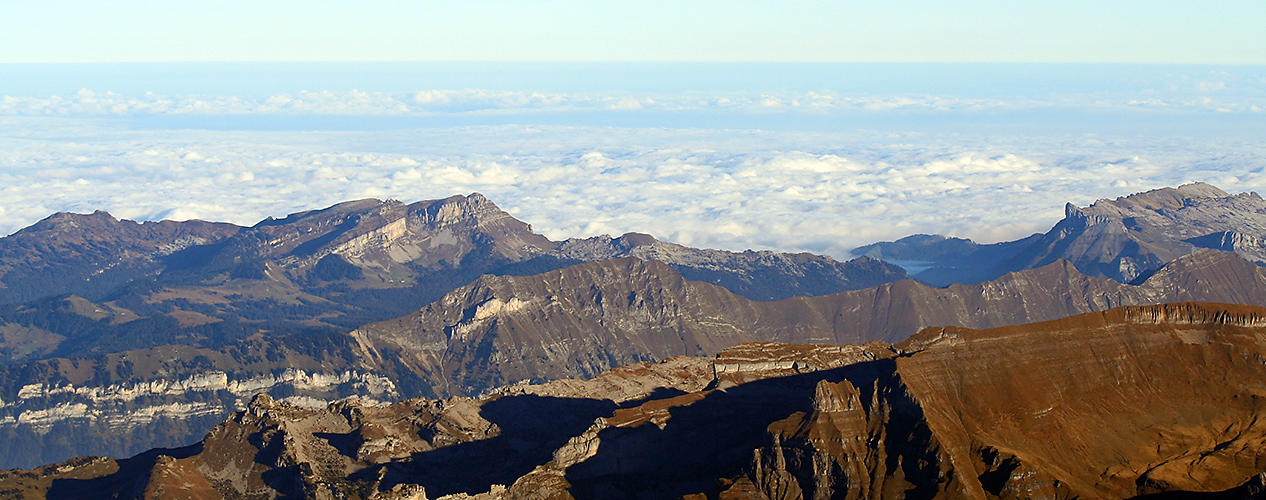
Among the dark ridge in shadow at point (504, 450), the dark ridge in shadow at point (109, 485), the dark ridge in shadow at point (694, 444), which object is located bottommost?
the dark ridge in shadow at point (109, 485)

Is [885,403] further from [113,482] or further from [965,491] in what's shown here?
[113,482]

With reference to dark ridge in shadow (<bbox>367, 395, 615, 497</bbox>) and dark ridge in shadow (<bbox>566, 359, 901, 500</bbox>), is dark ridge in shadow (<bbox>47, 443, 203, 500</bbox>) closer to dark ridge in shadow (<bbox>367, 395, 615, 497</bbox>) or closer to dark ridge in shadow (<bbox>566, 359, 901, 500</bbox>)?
dark ridge in shadow (<bbox>367, 395, 615, 497</bbox>)

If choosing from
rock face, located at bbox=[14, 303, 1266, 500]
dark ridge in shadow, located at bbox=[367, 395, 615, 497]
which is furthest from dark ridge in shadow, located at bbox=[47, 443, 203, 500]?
dark ridge in shadow, located at bbox=[367, 395, 615, 497]

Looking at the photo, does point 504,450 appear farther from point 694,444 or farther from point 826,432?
point 826,432

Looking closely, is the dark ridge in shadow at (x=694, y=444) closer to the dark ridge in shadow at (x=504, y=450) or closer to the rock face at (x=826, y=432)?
the rock face at (x=826, y=432)

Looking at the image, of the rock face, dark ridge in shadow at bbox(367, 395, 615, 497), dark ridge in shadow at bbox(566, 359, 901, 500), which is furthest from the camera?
dark ridge in shadow at bbox(367, 395, 615, 497)

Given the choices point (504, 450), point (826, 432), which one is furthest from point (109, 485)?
point (826, 432)

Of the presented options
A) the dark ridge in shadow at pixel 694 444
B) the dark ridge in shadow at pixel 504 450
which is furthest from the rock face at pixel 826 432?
the dark ridge in shadow at pixel 504 450

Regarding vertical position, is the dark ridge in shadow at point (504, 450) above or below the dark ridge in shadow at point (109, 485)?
above
